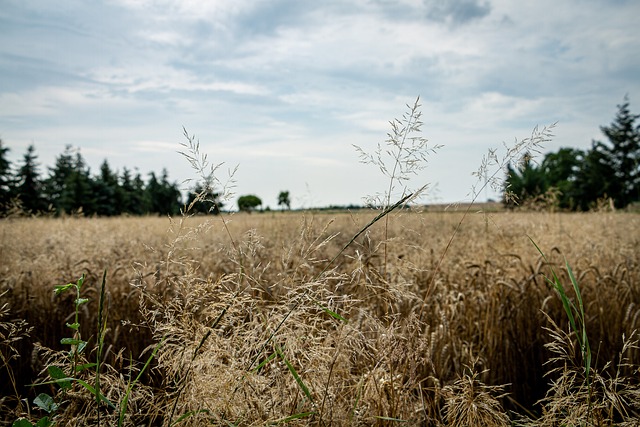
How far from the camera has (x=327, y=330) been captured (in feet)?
6.62

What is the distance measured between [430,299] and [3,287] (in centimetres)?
355

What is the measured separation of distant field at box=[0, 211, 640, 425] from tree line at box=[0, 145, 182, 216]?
94.1 feet

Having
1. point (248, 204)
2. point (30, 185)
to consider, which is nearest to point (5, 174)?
point (30, 185)

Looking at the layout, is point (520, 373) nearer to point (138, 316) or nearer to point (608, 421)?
point (608, 421)

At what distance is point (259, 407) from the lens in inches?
52.5

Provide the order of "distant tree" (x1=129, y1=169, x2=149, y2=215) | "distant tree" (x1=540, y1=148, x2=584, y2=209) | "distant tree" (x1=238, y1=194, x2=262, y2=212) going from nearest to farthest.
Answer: "distant tree" (x1=238, y1=194, x2=262, y2=212), "distant tree" (x1=129, y1=169, x2=149, y2=215), "distant tree" (x1=540, y1=148, x2=584, y2=209)

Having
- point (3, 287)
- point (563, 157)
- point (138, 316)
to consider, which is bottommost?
point (138, 316)

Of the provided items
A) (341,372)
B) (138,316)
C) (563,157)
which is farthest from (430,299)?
(563,157)

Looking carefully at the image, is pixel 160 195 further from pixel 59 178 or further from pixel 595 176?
pixel 595 176

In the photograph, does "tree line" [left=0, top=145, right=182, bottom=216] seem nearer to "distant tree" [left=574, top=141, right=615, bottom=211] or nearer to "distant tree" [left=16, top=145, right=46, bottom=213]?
"distant tree" [left=16, top=145, right=46, bottom=213]

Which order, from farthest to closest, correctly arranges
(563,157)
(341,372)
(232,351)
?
1. (563,157)
2. (341,372)
3. (232,351)

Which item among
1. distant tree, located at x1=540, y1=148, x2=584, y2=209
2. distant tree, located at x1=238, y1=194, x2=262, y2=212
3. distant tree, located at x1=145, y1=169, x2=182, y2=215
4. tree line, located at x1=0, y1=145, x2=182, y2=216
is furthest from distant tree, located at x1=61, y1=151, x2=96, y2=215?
distant tree, located at x1=540, y1=148, x2=584, y2=209

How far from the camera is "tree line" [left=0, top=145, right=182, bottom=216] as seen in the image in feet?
117

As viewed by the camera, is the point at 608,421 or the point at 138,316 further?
the point at 138,316
